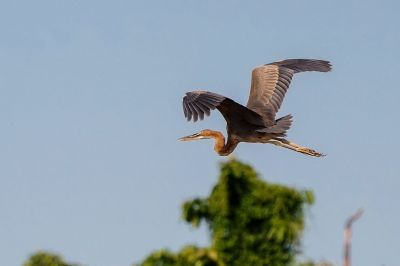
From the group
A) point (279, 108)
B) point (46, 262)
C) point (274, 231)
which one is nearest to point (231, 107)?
point (279, 108)

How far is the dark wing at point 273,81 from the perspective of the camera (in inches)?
951

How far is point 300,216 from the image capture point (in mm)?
38938

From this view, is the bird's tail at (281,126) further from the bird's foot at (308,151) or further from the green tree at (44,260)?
the green tree at (44,260)

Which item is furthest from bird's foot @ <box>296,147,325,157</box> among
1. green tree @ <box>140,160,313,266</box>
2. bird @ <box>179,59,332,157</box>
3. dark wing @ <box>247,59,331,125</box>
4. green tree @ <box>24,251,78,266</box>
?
green tree @ <box>24,251,78,266</box>

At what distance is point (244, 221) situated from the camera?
3962 cm

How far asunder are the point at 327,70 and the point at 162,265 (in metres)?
15.7

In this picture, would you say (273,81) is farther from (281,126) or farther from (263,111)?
(281,126)

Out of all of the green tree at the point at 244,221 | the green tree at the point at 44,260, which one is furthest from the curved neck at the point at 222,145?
the green tree at the point at 44,260

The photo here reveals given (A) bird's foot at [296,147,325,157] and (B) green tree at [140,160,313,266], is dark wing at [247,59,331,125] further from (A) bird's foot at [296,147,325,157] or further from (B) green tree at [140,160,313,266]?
(B) green tree at [140,160,313,266]

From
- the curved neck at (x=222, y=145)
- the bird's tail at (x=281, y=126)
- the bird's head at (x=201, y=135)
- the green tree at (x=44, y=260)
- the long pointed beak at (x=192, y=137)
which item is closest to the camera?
the bird's tail at (x=281, y=126)

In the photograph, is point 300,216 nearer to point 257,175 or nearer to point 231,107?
point 257,175

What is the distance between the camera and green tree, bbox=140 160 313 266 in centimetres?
3878

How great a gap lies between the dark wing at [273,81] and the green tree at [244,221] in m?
14.1

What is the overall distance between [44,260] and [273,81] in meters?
33.2
